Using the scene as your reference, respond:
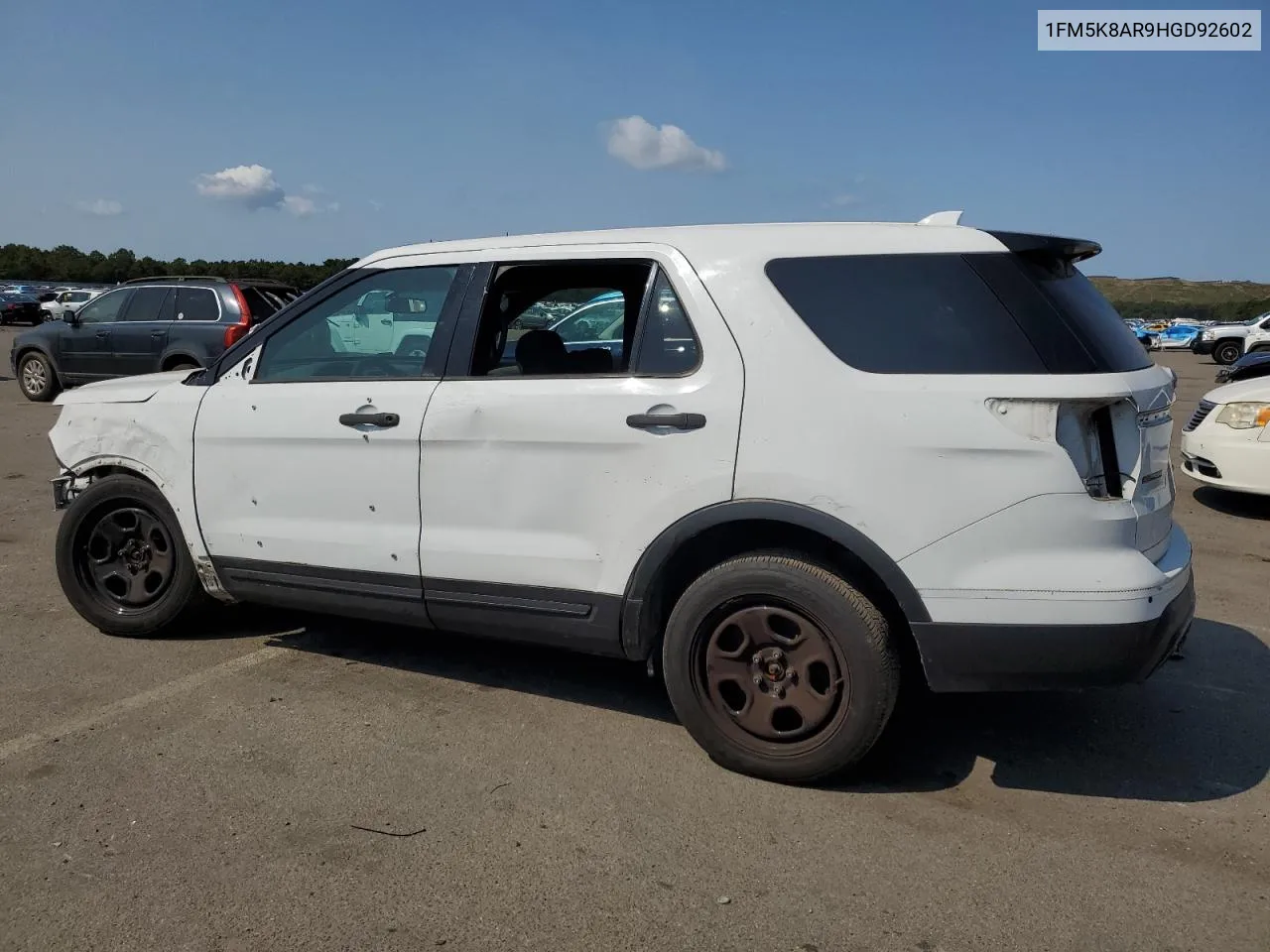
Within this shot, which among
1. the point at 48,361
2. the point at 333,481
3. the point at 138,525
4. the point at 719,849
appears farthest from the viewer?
the point at 48,361

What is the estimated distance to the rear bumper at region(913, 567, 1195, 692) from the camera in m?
3.00

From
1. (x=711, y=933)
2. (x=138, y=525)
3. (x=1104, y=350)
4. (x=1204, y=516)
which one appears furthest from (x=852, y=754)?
(x=1204, y=516)

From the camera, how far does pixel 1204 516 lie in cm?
777

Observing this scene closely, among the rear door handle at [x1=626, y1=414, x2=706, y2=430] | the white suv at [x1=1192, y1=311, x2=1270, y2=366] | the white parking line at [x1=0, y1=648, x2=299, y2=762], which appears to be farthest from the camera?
the white suv at [x1=1192, y1=311, x2=1270, y2=366]

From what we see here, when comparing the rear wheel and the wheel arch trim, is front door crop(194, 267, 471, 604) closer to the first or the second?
the wheel arch trim

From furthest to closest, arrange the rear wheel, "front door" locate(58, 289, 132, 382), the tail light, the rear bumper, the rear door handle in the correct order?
the rear wheel, "front door" locate(58, 289, 132, 382), the tail light, the rear door handle, the rear bumper

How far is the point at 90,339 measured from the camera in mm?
13898

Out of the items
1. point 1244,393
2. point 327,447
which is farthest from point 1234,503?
point 327,447

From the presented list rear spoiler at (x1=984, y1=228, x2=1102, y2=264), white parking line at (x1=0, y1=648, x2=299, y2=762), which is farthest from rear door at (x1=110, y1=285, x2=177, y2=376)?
rear spoiler at (x1=984, y1=228, x2=1102, y2=264)

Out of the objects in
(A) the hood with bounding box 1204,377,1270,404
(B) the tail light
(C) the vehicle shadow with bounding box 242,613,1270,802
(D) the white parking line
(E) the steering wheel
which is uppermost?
(B) the tail light

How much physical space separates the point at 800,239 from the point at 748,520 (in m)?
0.97

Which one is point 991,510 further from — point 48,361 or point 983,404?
point 48,361

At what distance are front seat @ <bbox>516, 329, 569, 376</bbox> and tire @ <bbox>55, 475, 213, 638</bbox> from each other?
74.4 inches

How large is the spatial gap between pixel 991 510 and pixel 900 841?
104 cm
